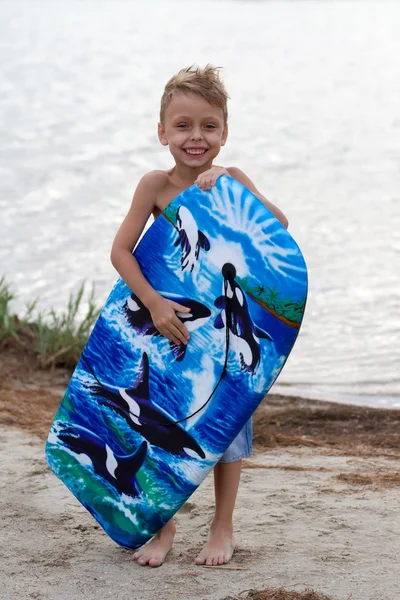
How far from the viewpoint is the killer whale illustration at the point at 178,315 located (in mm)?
3248

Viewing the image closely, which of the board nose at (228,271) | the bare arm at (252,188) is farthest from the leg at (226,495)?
the bare arm at (252,188)

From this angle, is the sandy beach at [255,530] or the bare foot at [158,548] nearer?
the sandy beach at [255,530]

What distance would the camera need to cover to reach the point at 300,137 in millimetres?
12828

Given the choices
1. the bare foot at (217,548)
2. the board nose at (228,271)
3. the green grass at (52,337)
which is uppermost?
the board nose at (228,271)

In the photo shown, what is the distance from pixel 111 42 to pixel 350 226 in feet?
42.3

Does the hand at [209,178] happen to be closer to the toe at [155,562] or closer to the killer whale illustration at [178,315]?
the killer whale illustration at [178,315]

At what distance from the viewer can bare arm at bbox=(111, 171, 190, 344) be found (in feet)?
10.7

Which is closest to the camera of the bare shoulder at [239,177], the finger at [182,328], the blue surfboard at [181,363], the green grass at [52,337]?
the blue surfboard at [181,363]

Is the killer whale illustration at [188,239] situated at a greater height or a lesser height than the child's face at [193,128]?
lesser

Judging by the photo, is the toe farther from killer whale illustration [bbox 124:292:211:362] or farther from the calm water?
the calm water

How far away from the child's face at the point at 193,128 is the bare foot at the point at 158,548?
1190 millimetres

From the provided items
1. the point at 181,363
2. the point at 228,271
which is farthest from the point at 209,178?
the point at 181,363

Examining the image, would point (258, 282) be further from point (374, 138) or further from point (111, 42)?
point (111, 42)

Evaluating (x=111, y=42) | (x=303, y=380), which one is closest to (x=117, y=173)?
(x=303, y=380)
